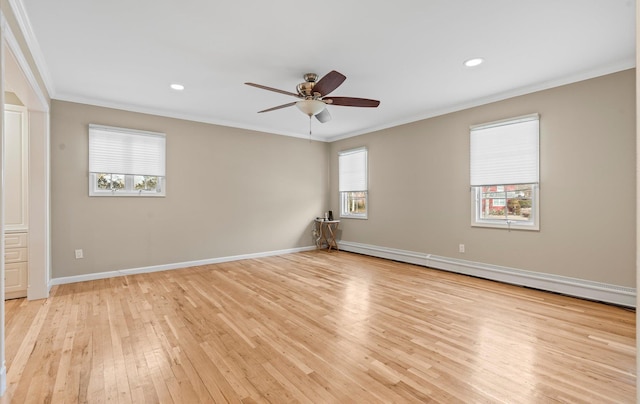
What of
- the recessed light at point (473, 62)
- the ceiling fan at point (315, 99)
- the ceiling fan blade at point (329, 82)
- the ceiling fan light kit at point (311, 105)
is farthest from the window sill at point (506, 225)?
the ceiling fan blade at point (329, 82)

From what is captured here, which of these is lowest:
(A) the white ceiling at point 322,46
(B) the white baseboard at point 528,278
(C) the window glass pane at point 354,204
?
(B) the white baseboard at point 528,278

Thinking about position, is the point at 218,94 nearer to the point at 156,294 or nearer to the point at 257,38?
the point at 257,38

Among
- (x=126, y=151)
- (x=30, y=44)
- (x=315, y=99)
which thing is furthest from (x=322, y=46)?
(x=126, y=151)

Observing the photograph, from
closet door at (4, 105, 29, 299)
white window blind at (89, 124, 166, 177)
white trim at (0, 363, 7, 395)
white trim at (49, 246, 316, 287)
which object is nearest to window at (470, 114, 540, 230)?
white trim at (49, 246, 316, 287)

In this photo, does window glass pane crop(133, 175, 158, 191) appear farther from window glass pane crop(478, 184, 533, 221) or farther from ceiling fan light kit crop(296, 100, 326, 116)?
window glass pane crop(478, 184, 533, 221)

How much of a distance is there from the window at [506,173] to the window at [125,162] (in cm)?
501

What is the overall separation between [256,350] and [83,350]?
4.47ft

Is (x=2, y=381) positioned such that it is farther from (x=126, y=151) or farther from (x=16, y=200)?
(x=126, y=151)

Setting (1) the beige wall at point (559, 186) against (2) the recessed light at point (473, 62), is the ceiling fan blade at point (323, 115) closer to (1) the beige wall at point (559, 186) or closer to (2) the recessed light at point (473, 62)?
(2) the recessed light at point (473, 62)

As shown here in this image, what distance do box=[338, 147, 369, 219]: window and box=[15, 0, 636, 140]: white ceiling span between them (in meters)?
2.13

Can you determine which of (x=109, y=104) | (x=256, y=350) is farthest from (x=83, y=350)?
(x=109, y=104)

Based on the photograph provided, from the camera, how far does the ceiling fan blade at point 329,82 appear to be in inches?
110

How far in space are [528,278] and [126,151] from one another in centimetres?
608

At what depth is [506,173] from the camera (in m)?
4.19
